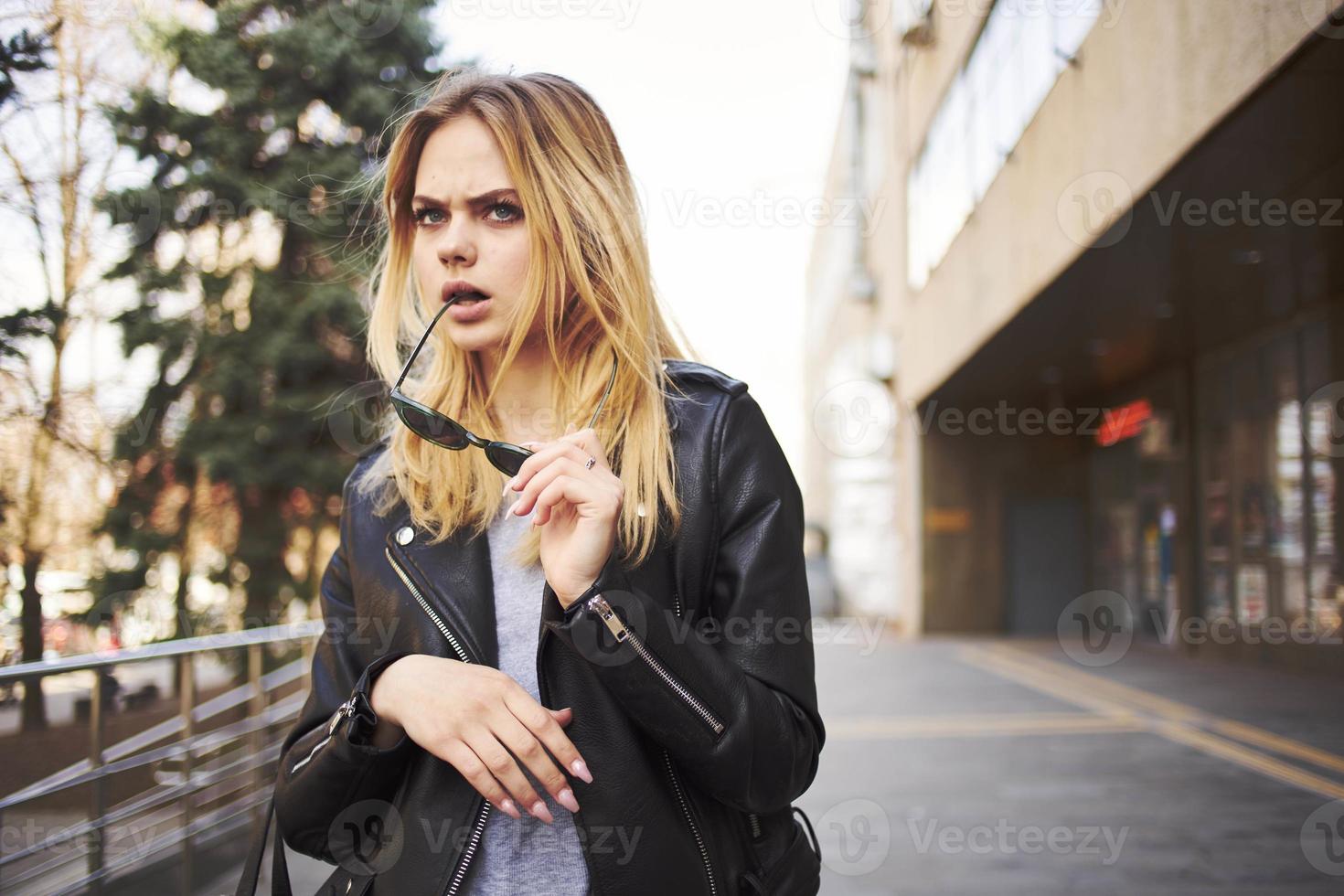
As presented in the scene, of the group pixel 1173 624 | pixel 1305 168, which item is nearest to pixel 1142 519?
pixel 1173 624

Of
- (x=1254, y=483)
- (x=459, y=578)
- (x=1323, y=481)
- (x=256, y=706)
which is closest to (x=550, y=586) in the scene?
(x=459, y=578)

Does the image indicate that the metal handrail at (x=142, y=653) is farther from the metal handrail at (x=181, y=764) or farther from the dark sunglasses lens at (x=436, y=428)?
the dark sunglasses lens at (x=436, y=428)

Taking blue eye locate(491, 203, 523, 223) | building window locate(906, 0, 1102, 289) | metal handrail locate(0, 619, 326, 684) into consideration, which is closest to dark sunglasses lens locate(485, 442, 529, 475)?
blue eye locate(491, 203, 523, 223)

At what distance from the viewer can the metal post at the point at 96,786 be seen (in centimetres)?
345

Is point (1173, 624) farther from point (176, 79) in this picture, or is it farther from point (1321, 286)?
point (176, 79)

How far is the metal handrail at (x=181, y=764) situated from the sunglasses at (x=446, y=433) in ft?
6.87

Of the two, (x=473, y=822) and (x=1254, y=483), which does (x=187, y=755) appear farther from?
(x=1254, y=483)

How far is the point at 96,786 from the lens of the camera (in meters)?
3.54

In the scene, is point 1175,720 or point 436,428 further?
point 1175,720

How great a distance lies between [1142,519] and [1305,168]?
33.8 ft

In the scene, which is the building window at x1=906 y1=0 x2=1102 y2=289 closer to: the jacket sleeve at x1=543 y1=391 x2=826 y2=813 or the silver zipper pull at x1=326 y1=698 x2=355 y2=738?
the jacket sleeve at x1=543 y1=391 x2=826 y2=813

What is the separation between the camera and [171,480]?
10375mm

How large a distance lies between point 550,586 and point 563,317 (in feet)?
1.48

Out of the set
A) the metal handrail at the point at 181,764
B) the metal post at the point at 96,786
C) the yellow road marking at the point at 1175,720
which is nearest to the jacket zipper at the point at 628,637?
the metal handrail at the point at 181,764
